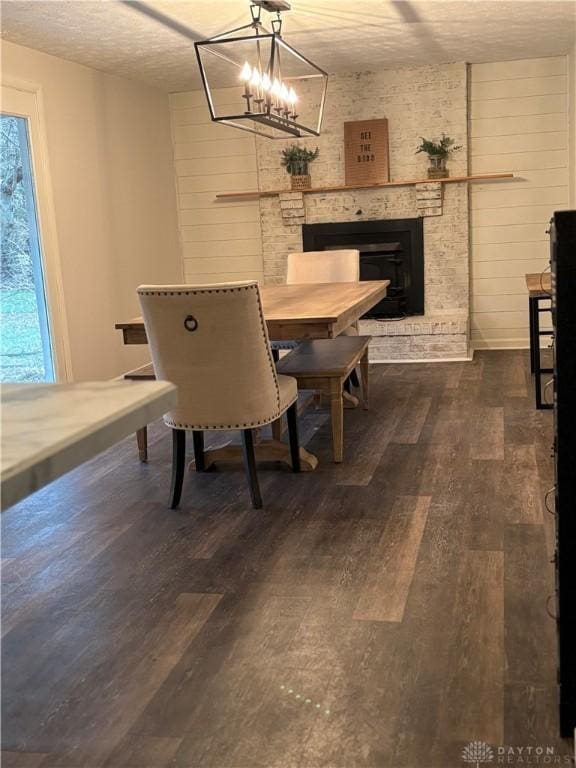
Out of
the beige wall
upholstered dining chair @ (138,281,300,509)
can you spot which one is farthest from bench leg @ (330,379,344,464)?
the beige wall

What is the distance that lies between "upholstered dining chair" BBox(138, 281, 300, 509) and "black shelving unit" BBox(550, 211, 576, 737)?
63.2 inches

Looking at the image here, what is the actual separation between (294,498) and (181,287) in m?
1.00

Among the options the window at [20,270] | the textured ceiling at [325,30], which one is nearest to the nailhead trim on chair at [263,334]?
the textured ceiling at [325,30]

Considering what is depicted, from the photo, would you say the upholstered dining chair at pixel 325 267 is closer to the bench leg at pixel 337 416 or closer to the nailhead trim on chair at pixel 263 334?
the bench leg at pixel 337 416

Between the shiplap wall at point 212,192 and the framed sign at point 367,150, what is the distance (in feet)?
2.84

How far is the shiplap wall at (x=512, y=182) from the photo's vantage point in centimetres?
652

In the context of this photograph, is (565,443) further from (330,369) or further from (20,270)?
(20,270)

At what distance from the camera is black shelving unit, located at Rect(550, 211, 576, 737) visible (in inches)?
64.9

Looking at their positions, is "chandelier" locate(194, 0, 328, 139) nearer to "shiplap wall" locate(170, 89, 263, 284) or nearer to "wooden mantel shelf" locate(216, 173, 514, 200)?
"shiplap wall" locate(170, 89, 263, 284)

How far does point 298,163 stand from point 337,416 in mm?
3610

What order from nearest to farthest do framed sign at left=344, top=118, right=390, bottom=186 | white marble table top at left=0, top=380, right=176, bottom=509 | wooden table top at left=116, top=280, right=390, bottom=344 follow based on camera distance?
white marble table top at left=0, top=380, right=176, bottom=509 < wooden table top at left=116, top=280, right=390, bottom=344 < framed sign at left=344, top=118, right=390, bottom=186

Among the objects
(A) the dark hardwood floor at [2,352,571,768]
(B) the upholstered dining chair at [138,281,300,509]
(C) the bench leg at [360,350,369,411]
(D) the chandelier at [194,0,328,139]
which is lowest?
(A) the dark hardwood floor at [2,352,571,768]

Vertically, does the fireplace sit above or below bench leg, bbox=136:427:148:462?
above

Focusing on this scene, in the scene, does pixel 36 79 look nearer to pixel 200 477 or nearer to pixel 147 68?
pixel 147 68
